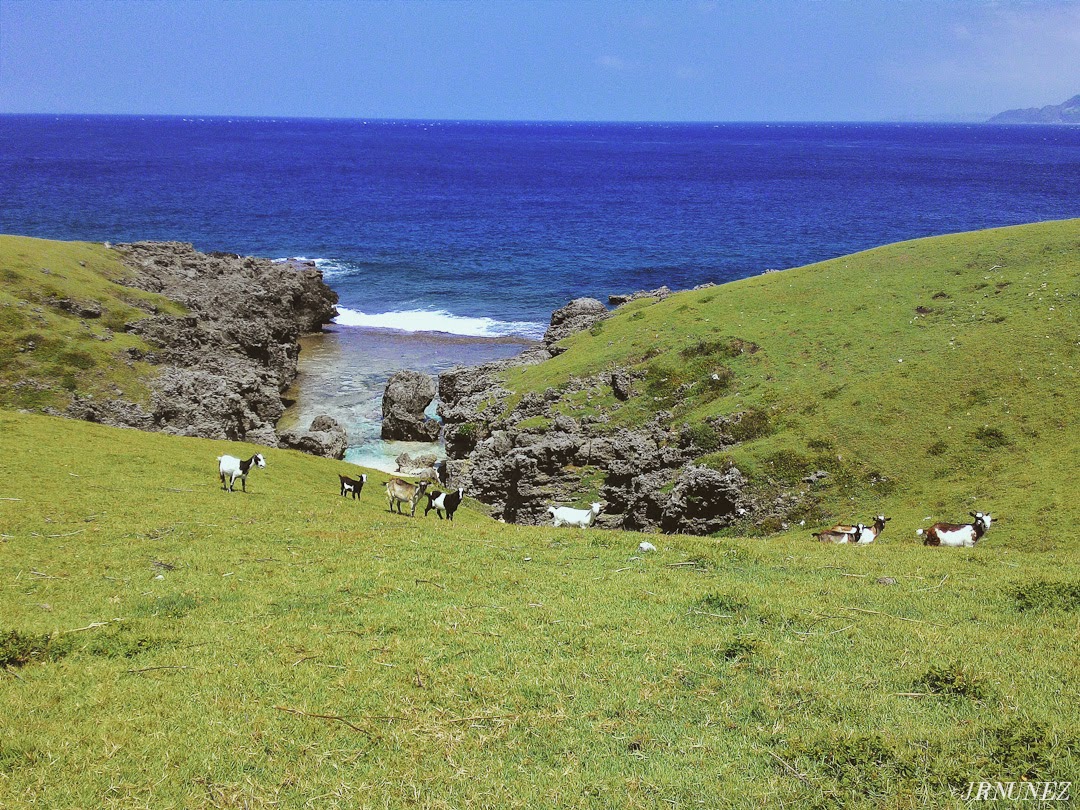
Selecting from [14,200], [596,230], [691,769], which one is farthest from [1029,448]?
[14,200]

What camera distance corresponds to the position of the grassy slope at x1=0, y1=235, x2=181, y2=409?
4581cm

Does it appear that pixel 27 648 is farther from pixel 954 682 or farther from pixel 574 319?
pixel 574 319

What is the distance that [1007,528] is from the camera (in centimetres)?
2466

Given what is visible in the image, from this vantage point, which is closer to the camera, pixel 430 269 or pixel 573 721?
pixel 573 721

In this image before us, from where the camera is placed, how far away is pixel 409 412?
57000 mm

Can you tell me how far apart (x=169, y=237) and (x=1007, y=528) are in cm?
13312

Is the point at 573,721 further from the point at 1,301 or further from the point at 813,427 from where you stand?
the point at 1,301

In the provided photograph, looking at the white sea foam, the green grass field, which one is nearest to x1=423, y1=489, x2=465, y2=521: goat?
the green grass field

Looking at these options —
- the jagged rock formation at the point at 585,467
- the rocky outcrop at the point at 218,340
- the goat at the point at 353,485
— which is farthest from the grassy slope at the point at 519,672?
the rocky outcrop at the point at 218,340

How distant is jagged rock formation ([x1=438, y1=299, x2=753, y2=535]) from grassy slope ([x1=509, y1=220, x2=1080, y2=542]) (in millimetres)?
1380

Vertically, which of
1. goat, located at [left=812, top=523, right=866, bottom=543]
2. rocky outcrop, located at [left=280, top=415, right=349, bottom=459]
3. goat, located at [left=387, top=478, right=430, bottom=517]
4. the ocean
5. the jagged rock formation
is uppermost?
the ocean

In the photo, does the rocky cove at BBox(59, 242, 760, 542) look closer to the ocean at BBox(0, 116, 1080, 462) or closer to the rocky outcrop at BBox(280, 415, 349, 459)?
the rocky outcrop at BBox(280, 415, 349, 459)

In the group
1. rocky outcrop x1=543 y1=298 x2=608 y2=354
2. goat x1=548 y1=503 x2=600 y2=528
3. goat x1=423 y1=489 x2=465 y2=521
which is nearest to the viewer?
goat x1=548 y1=503 x2=600 y2=528

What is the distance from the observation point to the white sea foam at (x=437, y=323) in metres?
88.3
